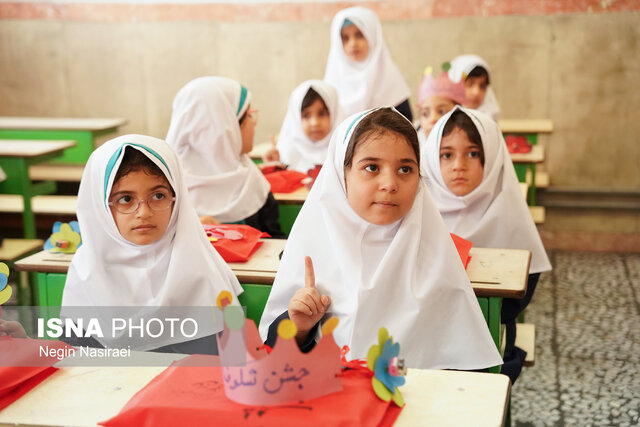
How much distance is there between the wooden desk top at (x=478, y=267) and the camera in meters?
2.07

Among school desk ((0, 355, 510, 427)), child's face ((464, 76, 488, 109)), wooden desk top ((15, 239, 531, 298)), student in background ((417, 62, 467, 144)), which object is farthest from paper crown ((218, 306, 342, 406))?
child's face ((464, 76, 488, 109))

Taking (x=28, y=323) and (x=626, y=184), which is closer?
(x=28, y=323)

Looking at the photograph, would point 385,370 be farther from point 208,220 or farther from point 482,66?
point 482,66

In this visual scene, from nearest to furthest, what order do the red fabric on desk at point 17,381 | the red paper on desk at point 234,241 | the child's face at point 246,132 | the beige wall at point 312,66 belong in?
the red fabric on desk at point 17,381 → the red paper on desk at point 234,241 → the child's face at point 246,132 → the beige wall at point 312,66

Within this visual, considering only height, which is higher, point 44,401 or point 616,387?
point 44,401

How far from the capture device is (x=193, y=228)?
2.04 metres

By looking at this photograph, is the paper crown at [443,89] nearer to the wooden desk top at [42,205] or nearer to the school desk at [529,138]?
the school desk at [529,138]

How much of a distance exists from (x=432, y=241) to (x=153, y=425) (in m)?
0.85

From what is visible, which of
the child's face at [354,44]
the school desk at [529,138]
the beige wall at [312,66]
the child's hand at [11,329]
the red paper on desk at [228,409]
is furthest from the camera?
the beige wall at [312,66]

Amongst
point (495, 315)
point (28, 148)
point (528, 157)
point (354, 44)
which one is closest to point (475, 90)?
point (354, 44)

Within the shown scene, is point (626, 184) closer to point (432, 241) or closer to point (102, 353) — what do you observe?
point (432, 241)

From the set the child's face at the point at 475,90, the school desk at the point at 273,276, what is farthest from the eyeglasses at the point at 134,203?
the child's face at the point at 475,90

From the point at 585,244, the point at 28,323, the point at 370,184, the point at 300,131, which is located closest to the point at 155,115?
the point at 300,131

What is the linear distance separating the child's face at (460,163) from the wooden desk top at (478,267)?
0.35 m
